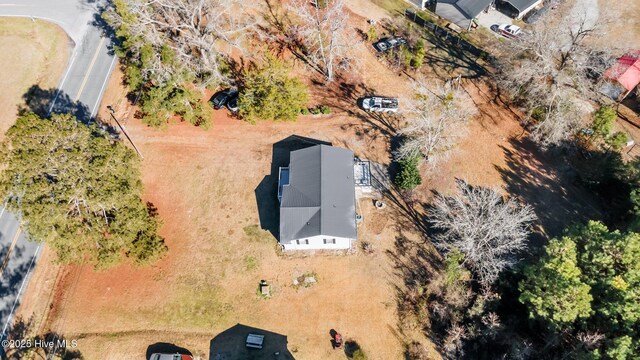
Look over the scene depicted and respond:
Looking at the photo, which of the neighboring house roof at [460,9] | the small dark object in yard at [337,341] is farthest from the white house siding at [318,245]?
the neighboring house roof at [460,9]

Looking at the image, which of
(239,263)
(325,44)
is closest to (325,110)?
(325,44)

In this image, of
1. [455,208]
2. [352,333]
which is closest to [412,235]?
[455,208]

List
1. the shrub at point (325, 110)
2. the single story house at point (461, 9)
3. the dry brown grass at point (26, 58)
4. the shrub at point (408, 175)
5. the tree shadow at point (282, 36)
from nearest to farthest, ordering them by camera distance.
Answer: the shrub at point (408, 175), the dry brown grass at point (26, 58), the shrub at point (325, 110), the tree shadow at point (282, 36), the single story house at point (461, 9)

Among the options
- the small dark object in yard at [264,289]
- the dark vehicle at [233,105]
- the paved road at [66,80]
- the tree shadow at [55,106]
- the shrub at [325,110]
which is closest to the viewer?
the paved road at [66,80]

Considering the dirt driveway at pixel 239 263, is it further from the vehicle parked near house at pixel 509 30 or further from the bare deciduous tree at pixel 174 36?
the vehicle parked near house at pixel 509 30

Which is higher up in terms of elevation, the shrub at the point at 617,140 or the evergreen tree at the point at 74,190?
the shrub at the point at 617,140

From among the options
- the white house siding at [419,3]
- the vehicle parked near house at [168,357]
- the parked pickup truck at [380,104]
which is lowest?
the vehicle parked near house at [168,357]

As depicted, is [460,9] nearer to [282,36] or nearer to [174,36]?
[282,36]
